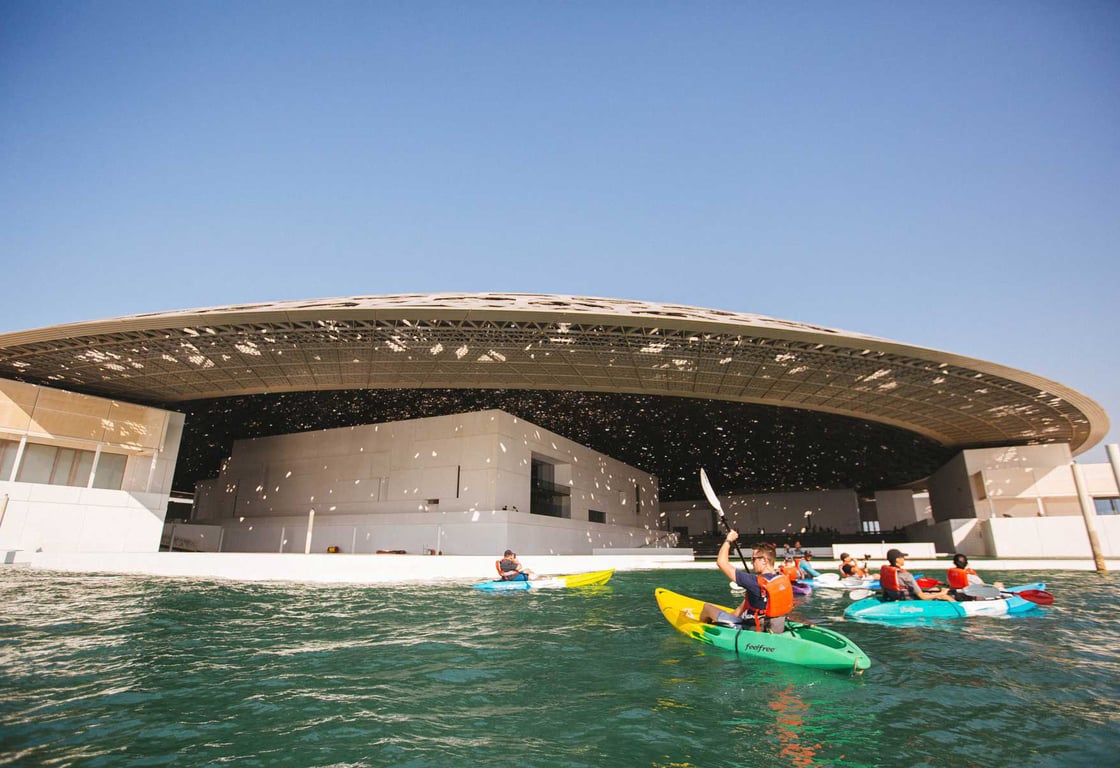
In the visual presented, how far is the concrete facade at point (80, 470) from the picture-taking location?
Result: 24797mm

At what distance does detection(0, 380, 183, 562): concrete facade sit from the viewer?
24797 mm

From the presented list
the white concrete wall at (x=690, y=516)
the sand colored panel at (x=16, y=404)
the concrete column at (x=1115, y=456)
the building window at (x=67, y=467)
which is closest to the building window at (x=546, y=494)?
the building window at (x=67, y=467)

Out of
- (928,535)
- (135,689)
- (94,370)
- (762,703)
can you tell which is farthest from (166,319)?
(928,535)

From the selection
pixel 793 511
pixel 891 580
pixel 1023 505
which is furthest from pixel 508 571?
pixel 793 511

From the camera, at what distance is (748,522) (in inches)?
2591

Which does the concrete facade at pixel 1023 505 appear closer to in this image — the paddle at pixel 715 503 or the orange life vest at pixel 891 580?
the orange life vest at pixel 891 580

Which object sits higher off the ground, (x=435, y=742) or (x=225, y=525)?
(x=225, y=525)

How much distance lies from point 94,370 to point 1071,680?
33.6 metres

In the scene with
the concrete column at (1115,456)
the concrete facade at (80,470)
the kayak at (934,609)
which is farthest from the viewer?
the concrete facade at (80,470)

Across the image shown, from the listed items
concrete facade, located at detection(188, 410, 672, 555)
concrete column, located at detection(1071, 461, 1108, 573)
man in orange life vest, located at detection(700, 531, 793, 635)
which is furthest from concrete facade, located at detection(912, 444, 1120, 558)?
man in orange life vest, located at detection(700, 531, 793, 635)

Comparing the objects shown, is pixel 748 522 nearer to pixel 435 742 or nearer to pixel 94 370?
pixel 94 370

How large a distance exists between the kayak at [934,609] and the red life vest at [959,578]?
343 millimetres

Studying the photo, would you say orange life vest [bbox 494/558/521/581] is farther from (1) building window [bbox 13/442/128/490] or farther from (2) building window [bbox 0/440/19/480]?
(2) building window [bbox 0/440/19/480]

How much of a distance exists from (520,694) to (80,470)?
3195cm
